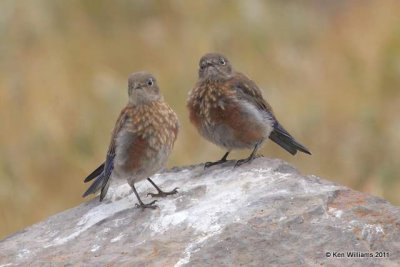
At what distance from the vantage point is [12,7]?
11.4 m

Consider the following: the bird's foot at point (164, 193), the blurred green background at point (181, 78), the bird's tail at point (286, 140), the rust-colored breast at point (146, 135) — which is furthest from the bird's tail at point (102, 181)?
the blurred green background at point (181, 78)

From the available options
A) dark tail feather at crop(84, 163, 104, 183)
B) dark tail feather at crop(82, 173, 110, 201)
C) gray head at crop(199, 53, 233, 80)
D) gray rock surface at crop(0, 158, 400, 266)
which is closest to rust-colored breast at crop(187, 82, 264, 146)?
gray head at crop(199, 53, 233, 80)

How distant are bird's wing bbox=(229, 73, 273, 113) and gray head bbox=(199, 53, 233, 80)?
8 cm

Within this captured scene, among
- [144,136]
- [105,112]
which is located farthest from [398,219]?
[105,112]

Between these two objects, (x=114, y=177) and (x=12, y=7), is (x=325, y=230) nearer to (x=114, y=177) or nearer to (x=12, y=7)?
(x=114, y=177)

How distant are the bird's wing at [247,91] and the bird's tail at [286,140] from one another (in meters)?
0.24

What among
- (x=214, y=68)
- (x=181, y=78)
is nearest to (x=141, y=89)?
(x=214, y=68)

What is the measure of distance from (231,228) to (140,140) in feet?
4.02

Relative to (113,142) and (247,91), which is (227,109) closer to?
(247,91)

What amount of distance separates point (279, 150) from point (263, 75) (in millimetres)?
1330

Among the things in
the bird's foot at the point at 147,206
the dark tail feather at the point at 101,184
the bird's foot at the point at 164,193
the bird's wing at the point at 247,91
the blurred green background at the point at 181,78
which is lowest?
the bird's foot at the point at 147,206

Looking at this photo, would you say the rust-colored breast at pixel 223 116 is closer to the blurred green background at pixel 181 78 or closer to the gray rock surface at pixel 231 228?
the gray rock surface at pixel 231 228

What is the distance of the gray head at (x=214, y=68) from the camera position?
7.63 m

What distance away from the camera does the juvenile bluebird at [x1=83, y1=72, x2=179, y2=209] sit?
21.8 ft
